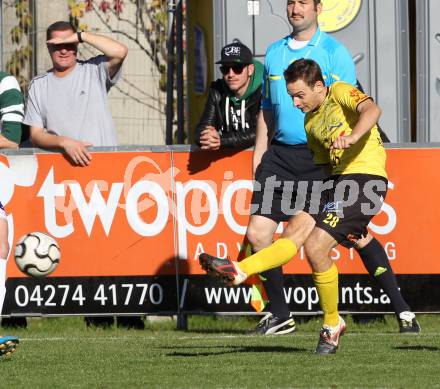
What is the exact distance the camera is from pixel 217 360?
26.4 ft

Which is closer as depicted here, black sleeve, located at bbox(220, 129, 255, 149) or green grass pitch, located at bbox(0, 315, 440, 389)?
green grass pitch, located at bbox(0, 315, 440, 389)

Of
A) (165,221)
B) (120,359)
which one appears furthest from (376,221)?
(120,359)

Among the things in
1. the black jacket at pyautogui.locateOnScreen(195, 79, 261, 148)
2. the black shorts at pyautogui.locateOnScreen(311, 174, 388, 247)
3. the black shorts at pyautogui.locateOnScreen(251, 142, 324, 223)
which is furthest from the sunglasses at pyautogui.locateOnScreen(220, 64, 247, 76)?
the black shorts at pyautogui.locateOnScreen(311, 174, 388, 247)

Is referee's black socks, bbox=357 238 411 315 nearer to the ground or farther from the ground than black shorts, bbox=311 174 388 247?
nearer to the ground

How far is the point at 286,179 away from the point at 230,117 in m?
1.22

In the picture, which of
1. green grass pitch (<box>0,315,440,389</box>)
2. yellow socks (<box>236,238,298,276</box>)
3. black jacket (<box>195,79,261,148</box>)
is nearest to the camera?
green grass pitch (<box>0,315,440,389</box>)

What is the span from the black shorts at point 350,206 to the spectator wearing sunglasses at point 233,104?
257cm

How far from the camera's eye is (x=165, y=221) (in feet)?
36.4

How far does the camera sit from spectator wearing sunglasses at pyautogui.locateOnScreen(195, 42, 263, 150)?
35.4 ft

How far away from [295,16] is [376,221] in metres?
2.03

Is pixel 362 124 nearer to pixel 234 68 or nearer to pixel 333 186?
pixel 333 186

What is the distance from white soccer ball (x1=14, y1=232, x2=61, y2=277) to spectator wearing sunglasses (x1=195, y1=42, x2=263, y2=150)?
5.40 feet

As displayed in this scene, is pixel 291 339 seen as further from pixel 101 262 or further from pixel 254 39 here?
pixel 254 39

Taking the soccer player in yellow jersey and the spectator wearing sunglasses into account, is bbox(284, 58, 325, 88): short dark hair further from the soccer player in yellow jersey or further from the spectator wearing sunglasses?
the spectator wearing sunglasses
